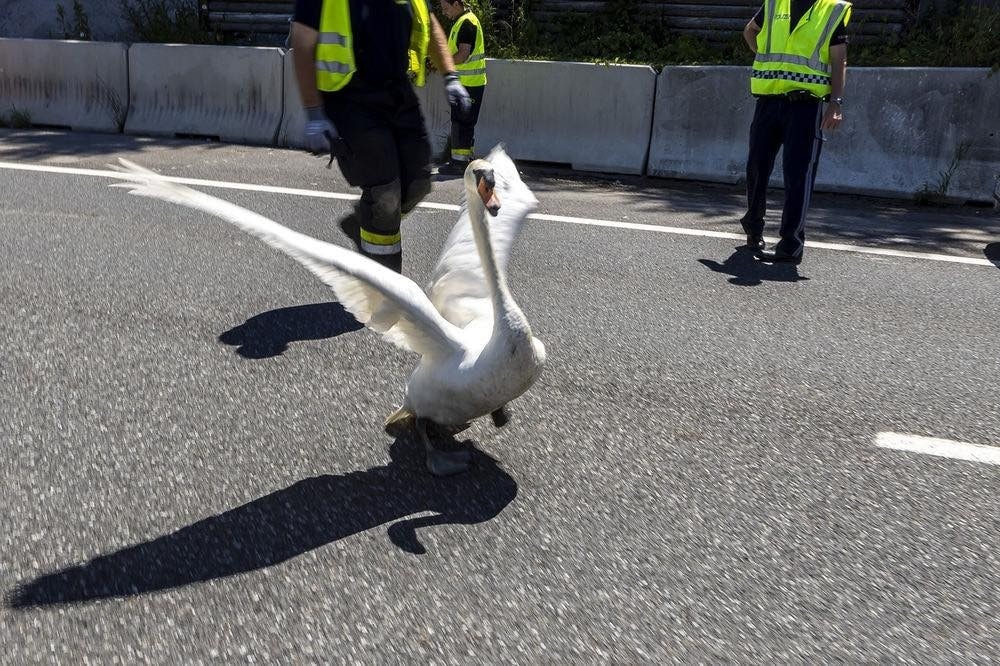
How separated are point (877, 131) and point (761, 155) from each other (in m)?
2.79

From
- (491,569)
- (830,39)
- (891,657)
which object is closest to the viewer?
(891,657)

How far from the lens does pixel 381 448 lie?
3732 mm

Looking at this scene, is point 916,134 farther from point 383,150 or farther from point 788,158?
point 383,150

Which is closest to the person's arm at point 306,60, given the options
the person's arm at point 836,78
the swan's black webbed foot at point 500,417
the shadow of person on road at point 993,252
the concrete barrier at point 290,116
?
the swan's black webbed foot at point 500,417

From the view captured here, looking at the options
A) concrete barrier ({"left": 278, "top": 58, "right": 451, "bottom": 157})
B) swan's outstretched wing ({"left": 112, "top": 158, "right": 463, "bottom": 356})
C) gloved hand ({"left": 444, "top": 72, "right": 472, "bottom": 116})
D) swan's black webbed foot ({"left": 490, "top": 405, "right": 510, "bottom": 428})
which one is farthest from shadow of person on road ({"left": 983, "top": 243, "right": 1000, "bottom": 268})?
concrete barrier ({"left": 278, "top": 58, "right": 451, "bottom": 157})

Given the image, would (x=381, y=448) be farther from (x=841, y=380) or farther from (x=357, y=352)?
(x=841, y=380)

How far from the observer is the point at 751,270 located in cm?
649

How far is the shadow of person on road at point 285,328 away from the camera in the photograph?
15.5 ft

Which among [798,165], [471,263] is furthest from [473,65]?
[471,263]

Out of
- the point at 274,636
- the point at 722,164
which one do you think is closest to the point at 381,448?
the point at 274,636

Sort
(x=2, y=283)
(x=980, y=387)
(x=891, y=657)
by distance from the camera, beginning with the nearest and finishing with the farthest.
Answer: (x=891, y=657) < (x=980, y=387) < (x=2, y=283)

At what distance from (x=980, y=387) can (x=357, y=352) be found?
2.90 m

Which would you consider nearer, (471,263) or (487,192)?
(487,192)

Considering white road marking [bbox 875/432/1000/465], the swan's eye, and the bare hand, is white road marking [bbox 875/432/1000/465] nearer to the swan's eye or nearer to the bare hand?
the swan's eye
